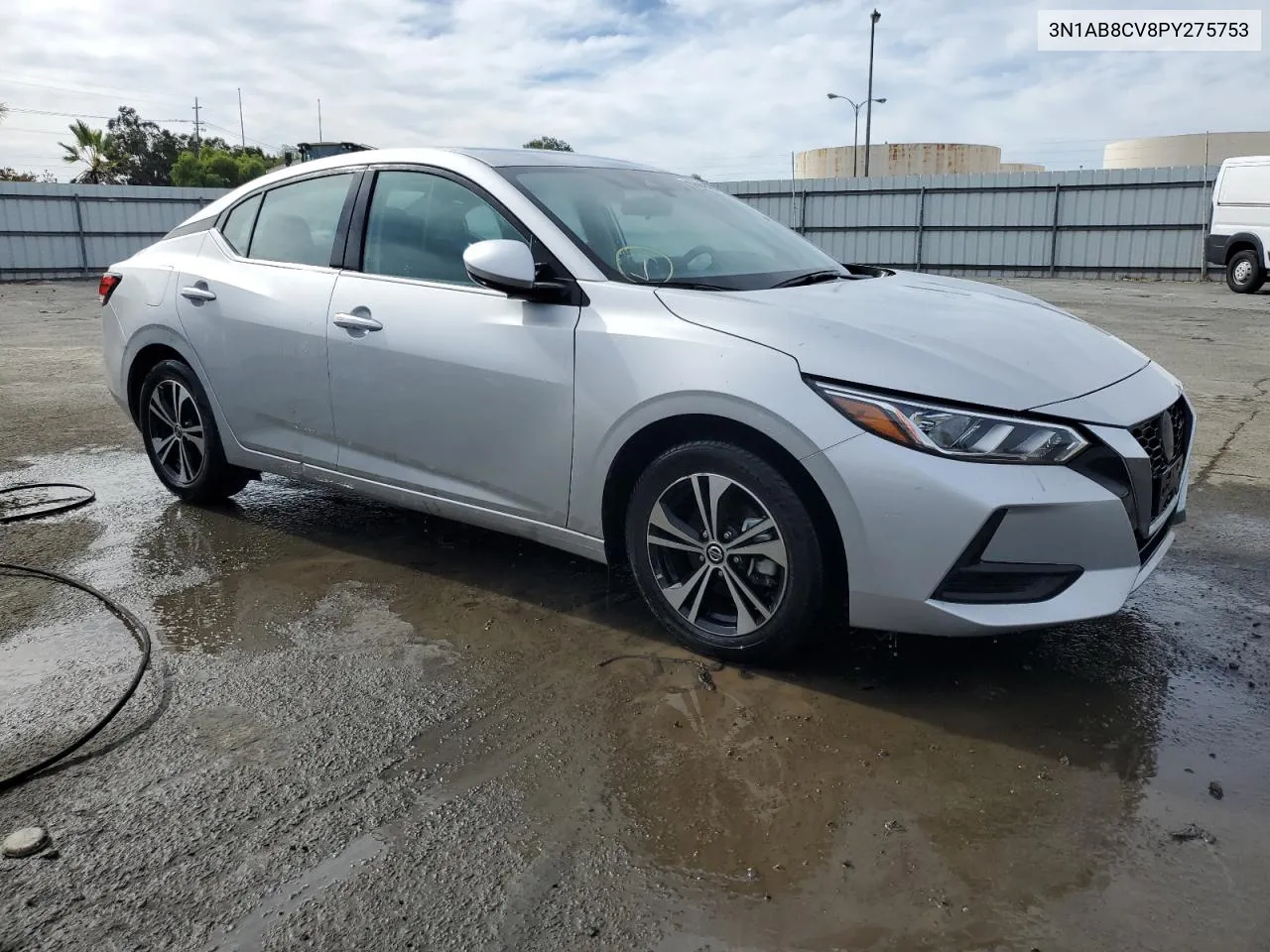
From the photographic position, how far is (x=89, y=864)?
226 centimetres

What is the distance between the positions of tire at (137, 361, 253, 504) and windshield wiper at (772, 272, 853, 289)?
2.62 meters

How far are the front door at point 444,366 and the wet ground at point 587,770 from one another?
0.48 meters

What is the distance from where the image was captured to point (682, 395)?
3.06m

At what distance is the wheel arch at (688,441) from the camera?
2.94 meters

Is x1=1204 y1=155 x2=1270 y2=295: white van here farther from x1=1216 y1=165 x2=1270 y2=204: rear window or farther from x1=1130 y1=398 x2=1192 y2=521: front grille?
x1=1130 y1=398 x2=1192 y2=521: front grille

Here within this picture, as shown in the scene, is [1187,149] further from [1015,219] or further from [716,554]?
[716,554]

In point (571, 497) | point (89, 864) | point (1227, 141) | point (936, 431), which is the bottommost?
point (89, 864)

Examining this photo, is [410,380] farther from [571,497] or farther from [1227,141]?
[1227,141]

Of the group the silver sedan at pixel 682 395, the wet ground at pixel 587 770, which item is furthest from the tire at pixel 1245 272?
the silver sedan at pixel 682 395

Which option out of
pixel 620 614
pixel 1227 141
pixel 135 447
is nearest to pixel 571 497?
pixel 620 614

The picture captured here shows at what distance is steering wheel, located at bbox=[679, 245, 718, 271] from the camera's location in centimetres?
362

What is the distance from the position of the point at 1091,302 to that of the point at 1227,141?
157 ft

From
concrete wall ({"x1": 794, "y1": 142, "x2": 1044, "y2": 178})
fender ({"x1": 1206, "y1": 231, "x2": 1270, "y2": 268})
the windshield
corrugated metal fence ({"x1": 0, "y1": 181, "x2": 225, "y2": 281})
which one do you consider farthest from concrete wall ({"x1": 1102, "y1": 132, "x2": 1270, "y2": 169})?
the windshield

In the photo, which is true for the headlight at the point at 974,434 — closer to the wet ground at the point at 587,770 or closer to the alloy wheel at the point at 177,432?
the wet ground at the point at 587,770
